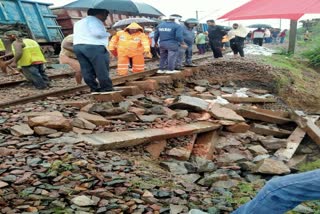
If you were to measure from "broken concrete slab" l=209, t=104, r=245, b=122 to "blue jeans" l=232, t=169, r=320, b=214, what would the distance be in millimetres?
3749

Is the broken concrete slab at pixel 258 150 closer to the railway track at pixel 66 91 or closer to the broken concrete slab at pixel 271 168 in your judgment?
the broken concrete slab at pixel 271 168

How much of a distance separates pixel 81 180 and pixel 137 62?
568 centimetres

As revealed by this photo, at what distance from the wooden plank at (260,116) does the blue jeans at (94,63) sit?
8.16ft

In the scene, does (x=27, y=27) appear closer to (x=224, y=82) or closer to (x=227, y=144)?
(x=224, y=82)

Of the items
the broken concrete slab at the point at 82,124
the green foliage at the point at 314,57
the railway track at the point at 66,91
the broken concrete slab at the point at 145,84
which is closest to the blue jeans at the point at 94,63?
the railway track at the point at 66,91

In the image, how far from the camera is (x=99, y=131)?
4.61 m

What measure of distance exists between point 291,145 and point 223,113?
1.22 m

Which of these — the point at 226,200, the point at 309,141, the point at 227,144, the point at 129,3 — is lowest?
the point at 309,141

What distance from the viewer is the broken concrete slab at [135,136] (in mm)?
4111

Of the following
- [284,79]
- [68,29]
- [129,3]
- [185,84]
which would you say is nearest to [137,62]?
[185,84]

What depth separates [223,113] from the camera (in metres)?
6.15

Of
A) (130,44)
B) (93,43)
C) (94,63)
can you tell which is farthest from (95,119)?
(130,44)

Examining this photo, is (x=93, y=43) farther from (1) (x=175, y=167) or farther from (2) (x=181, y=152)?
(1) (x=175, y=167)

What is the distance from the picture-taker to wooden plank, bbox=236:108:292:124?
6625 millimetres
